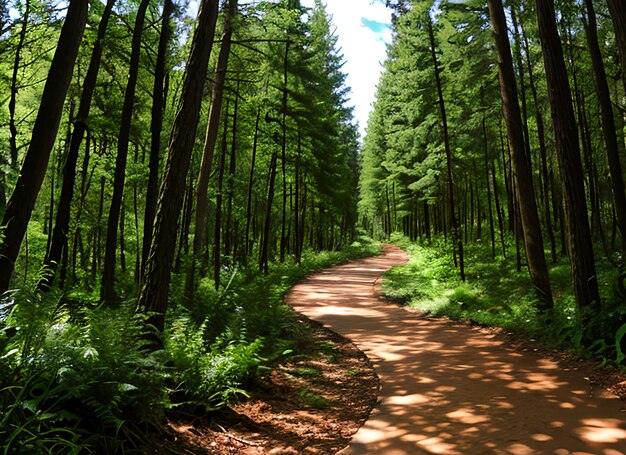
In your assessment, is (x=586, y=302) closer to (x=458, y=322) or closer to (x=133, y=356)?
(x=458, y=322)

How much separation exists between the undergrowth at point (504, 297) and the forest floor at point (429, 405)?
39 cm

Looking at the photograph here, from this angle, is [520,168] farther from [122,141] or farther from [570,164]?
[122,141]

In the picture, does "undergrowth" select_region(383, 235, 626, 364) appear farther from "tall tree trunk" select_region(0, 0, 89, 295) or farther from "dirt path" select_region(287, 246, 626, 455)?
"tall tree trunk" select_region(0, 0, 89, 295)

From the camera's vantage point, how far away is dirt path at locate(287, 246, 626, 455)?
152 inches

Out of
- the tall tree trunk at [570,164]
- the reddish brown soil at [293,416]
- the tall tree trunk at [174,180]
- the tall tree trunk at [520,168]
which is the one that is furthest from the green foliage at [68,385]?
the tall tree trunk at [520,168]

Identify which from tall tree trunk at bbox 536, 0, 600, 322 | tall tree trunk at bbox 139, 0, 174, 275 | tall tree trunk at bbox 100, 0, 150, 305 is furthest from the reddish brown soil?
tall tree trunk at bbox 100, 0, 150, 305

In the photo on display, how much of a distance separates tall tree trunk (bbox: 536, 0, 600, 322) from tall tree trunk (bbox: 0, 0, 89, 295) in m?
7.81

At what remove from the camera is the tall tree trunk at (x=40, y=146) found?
17.9 ft

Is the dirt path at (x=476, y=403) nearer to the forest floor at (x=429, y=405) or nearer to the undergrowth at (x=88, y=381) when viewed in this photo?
the forest floor at (x=429, y=405)

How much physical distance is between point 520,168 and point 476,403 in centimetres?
649

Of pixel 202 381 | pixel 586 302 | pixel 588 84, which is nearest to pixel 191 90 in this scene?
pixel 202 381

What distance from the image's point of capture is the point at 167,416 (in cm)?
440

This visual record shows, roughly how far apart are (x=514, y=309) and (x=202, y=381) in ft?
25.8

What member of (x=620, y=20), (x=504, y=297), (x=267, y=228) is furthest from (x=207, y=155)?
(x=504, y=297)
